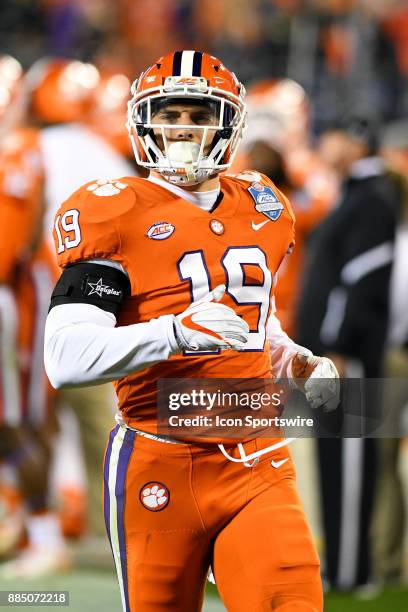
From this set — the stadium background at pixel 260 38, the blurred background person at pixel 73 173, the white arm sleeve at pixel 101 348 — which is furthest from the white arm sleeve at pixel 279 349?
the stadium background at pixel 260 38

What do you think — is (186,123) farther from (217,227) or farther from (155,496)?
(155,496)

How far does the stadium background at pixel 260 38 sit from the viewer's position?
33.7 ft

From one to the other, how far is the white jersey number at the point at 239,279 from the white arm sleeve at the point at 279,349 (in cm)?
14

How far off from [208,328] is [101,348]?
19 cm

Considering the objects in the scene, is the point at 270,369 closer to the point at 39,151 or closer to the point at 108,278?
the point at 108,278

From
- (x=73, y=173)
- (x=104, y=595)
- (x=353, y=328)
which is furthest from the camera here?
(x=73, y=173)

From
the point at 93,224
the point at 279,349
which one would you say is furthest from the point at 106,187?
the point at 279,349

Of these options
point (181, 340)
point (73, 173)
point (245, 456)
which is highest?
point (73, 173)

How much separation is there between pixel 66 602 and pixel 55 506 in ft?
5.95

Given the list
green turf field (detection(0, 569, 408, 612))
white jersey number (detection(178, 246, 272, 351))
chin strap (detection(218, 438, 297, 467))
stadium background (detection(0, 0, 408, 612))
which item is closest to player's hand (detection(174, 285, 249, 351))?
white jersey number (detection(178, 246, 272, 351))

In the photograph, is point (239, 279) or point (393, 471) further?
point (393, 471)

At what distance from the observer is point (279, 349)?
261cm

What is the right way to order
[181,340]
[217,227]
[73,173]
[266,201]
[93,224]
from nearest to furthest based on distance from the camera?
[181,340] → [93,224] → [217,227] → [266,201] → [73,173]

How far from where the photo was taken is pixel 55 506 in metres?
4.83
